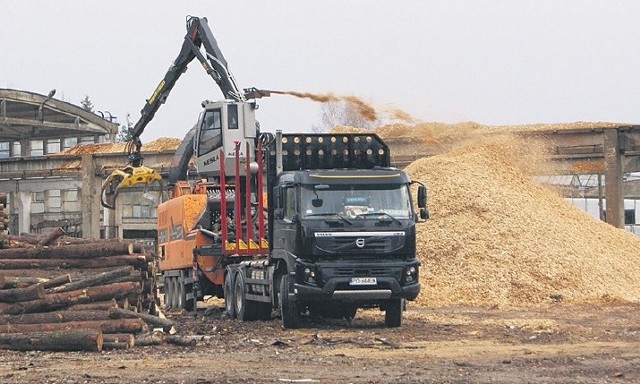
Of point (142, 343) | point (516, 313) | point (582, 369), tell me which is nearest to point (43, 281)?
point (142, 343)

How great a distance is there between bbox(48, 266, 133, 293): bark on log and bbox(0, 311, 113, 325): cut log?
631 mm

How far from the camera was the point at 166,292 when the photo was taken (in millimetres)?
30109

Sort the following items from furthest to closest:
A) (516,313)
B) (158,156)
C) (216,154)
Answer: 1. (158,156)
2. (216,154)
3. (516,313)

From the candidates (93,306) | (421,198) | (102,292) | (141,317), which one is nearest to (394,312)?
(421,198)

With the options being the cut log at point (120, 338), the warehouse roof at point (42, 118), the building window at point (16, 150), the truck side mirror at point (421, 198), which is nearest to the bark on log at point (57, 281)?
the cut log at point (120, 338)

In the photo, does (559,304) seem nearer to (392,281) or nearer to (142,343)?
(392,281)

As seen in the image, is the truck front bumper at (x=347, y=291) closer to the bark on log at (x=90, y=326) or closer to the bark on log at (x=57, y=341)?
the bark on log at (x=90, y=326)

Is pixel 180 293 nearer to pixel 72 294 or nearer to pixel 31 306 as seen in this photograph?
pixel 72 294

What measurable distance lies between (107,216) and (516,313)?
34.6 m

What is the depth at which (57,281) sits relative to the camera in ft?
60.3

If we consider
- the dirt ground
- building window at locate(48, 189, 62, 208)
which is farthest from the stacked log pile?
building window at locate(48, 189, 62, 208)

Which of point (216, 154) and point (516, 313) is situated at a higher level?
point (216, 154)

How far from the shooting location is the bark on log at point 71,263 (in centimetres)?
1945

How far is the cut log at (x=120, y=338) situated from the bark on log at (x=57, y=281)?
154cm
